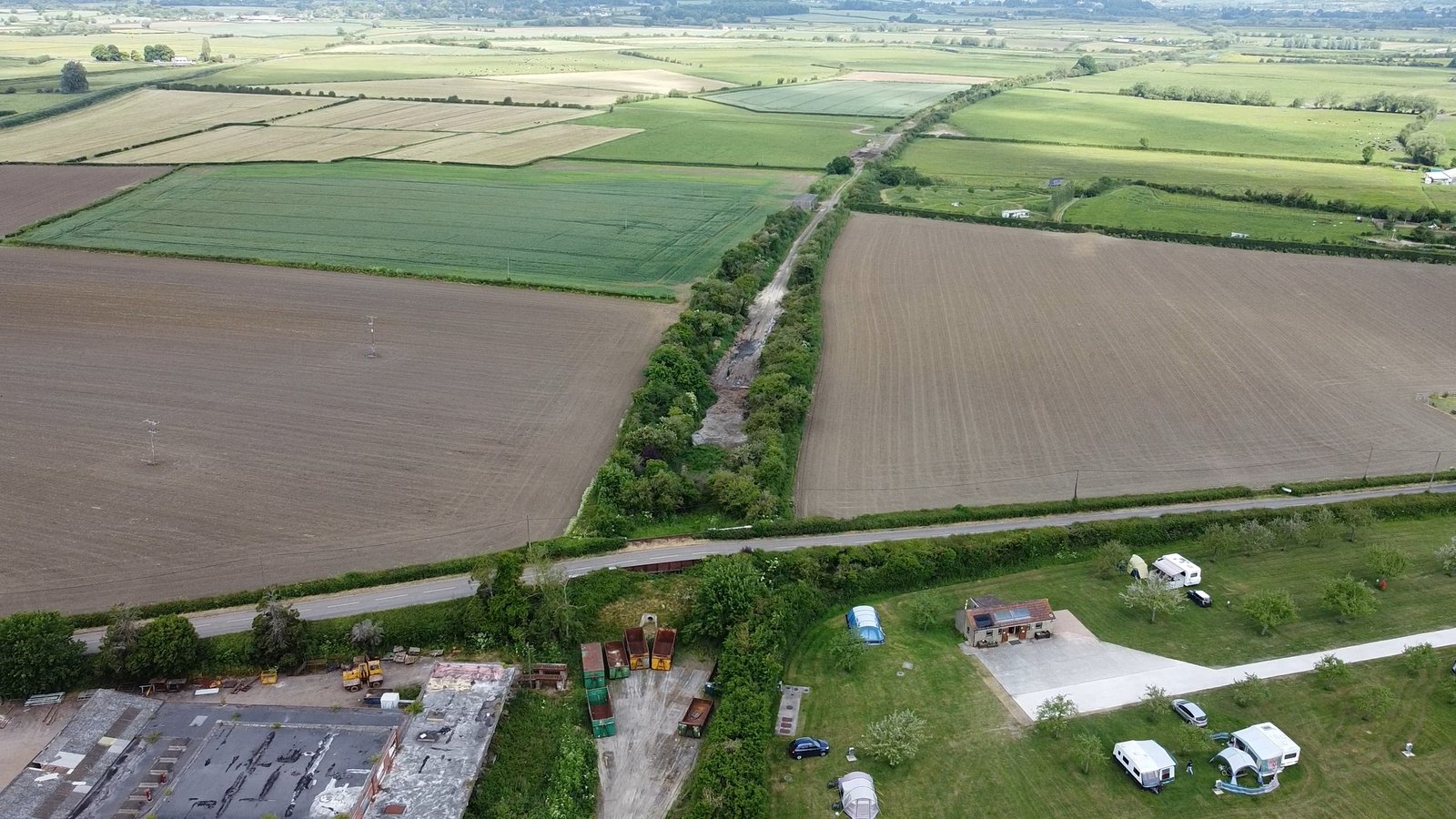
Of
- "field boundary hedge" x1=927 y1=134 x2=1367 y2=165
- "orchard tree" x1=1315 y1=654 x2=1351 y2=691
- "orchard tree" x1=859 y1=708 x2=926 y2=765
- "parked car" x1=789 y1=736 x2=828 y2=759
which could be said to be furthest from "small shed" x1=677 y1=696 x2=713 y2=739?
"field boundary hedge" x1=927 y1=134 x2=1367 y2=165

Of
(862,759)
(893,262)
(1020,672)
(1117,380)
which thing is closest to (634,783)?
(862,759)

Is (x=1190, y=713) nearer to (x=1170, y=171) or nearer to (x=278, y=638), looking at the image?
(x=278, y=638)

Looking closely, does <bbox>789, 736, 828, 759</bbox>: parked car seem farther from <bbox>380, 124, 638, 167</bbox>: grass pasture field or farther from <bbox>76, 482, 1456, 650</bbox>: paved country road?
<bbox>380, 124, 638, 167</bbox>: grass pasture field

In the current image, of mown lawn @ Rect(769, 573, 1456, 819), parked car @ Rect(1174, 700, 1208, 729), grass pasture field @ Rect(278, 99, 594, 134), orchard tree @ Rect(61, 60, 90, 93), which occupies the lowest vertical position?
mown lawn @ Rect(769, 573, 1456, 819)

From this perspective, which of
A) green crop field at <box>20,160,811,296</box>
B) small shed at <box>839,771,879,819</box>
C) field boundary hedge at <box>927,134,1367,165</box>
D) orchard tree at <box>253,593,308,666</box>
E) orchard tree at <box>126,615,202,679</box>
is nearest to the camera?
small shed at <box>839,771,879,819</box>

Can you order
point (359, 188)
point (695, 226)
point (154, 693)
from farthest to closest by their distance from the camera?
point (359, 188) < point (695, 226) < point (154, 693)

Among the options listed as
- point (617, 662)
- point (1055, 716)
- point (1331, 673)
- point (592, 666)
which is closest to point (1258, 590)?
point (1331, 673)

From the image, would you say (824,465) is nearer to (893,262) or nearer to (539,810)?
(539,810)
